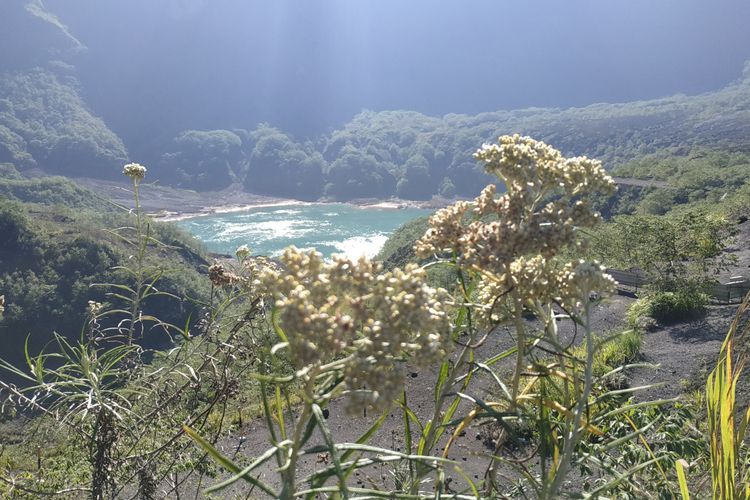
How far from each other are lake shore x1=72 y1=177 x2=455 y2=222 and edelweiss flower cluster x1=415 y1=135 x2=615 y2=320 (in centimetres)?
6472

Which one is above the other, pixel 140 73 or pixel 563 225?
pixel 140 73

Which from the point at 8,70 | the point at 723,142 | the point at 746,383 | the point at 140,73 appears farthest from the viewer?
the point at 140,73

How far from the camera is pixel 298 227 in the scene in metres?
58.2

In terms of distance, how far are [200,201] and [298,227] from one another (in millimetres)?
26049

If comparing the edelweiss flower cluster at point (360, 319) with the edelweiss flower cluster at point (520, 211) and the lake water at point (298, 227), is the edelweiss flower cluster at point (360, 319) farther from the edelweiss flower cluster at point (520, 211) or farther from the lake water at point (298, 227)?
the lake water at point (298, 227)

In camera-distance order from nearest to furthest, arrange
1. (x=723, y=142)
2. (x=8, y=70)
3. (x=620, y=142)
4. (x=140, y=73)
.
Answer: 1. (x=723, y=142)
2. (x=620, y=142)
3. (x=8, y=70)
4. (x=140, y=73)

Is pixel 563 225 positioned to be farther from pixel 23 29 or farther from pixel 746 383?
pixel 23 29

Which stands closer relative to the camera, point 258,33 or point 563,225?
point 563,225

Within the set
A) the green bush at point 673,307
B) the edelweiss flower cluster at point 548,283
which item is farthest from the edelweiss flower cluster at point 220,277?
the green bush at point 673,307

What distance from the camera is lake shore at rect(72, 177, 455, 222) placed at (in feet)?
227

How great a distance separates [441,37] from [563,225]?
163 metres

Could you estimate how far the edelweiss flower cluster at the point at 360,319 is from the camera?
74 centimetres

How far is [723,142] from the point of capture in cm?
6109

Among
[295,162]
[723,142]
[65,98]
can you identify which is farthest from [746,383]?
[65,98]
